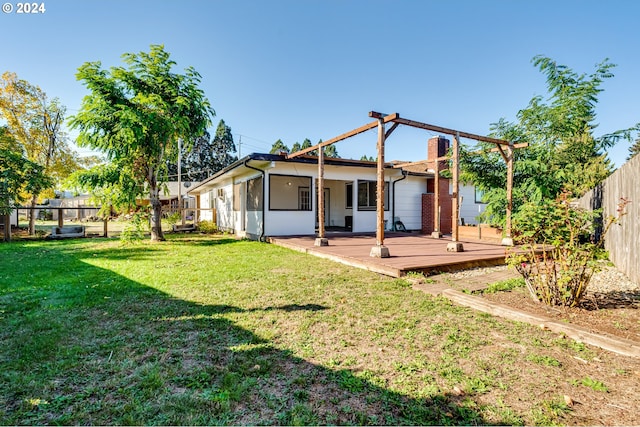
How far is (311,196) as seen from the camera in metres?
11.2

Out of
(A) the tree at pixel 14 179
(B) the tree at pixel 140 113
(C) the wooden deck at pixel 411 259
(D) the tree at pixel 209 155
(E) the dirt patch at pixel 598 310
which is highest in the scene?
(D) the tree at pixel 209 155

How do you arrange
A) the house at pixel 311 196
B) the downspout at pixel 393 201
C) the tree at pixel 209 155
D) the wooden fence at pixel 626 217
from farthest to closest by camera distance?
the tree at pixel 209 155 → the downspout at pixel 393 201 → the house at pixel 311 196 → the wooden fence at pixel 626 217

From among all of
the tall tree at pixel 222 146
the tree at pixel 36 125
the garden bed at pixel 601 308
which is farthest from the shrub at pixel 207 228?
the tall tree at pixel 222 146

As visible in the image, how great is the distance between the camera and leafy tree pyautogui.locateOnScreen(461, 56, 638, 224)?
869cm

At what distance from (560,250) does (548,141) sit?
810 cm

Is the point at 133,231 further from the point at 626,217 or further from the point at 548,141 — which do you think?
the point at 548,141

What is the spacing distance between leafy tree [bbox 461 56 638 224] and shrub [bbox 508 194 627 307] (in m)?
5.34

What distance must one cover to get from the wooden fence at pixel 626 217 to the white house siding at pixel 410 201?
23.5 ft

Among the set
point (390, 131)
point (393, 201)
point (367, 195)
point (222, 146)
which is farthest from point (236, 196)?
point (222, 146)

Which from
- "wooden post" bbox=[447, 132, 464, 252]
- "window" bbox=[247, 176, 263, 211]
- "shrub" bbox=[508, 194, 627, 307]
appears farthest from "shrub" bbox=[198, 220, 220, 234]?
"shrub" bbox=[508, 194, 627, 307]

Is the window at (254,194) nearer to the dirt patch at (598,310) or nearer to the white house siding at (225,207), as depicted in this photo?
the white house siding at (225,207)

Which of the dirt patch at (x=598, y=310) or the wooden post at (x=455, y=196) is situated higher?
the wooden post at (x=455, y=196)

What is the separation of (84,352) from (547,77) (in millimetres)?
13041

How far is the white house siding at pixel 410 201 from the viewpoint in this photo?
12985 millimetres
